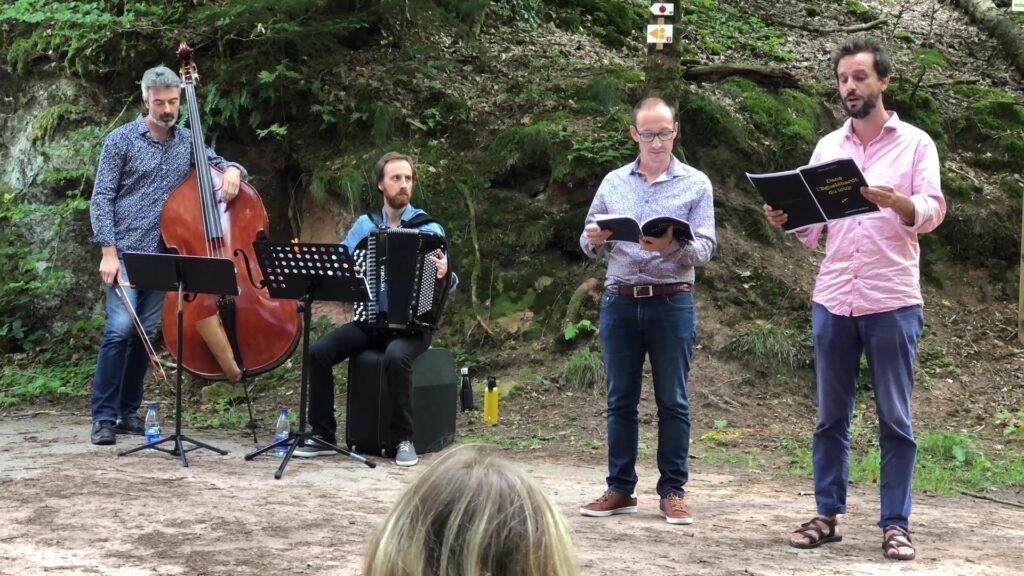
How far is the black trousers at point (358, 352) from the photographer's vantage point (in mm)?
6578

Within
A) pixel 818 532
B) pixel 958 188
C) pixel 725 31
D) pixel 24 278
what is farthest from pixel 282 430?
pixel 725 31

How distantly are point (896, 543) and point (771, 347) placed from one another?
4.12 meters

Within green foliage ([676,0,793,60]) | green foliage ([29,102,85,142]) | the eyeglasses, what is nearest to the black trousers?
the eyeglasses

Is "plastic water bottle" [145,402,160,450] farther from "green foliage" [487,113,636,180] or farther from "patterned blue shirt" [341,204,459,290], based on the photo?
"green foliage" [487,113,636,180]

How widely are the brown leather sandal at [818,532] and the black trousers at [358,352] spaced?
109 inches

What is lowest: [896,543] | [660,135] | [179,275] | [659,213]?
[896,543]

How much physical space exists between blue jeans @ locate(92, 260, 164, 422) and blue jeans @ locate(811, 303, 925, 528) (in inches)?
169

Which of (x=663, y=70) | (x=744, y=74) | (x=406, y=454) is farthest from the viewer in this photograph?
(x=744, y=74)

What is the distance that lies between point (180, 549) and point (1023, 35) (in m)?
11.3

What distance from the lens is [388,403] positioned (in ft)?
21.8

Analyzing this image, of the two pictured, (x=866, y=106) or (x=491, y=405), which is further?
(x=491, y=405)

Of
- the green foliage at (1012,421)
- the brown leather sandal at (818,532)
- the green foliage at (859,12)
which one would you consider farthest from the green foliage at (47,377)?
the green foliage at (859,12)

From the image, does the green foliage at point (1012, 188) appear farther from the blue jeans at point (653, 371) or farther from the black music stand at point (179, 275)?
the black music stand at point (179, 275)

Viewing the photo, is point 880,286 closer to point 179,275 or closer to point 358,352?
point 358,352
